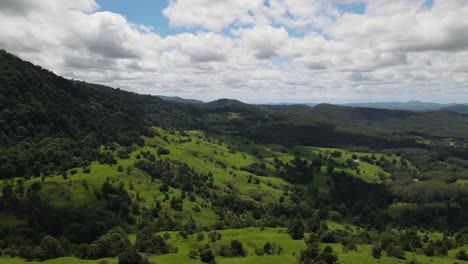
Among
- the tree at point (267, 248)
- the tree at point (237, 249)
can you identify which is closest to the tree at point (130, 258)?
the tree at point (237, 249)

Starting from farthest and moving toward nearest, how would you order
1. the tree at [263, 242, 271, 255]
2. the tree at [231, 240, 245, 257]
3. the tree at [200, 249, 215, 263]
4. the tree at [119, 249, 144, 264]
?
the tree at [263, 242, 271, 255], the tree at [231, 240, 245, 257], the tree at [200, 249, 215, 263], the tree at [119, 249, 144, 264]

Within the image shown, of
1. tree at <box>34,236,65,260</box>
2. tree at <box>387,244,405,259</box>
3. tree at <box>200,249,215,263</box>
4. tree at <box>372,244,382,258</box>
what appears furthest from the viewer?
tree at <box>387,244,405,259</box>

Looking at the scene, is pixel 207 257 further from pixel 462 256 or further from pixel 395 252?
pixel 462 256

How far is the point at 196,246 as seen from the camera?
130 meters

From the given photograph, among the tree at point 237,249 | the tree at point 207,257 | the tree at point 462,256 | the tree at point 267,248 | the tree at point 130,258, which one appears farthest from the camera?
the tree at point 267,248

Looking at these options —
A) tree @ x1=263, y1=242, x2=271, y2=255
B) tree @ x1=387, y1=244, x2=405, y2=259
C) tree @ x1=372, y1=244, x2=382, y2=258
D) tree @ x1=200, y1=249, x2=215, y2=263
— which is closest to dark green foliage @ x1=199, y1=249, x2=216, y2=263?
tree @ x1=200, y1=249, x2=215, y2=263

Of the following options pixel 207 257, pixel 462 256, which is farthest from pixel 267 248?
pixel 462 256

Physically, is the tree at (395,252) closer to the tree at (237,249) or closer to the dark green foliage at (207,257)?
the tree at (237,249)

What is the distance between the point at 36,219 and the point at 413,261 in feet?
519

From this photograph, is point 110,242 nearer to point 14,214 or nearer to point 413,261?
point 14,214

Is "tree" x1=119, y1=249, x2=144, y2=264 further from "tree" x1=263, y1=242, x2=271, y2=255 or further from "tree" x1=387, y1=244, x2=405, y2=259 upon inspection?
"tree" x1=387, y1=244, x2=405, y2=259

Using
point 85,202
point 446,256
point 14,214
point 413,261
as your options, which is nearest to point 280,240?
point 413,261

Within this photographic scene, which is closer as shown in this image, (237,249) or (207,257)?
(207,257)

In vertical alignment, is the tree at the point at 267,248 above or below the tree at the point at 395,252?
below
